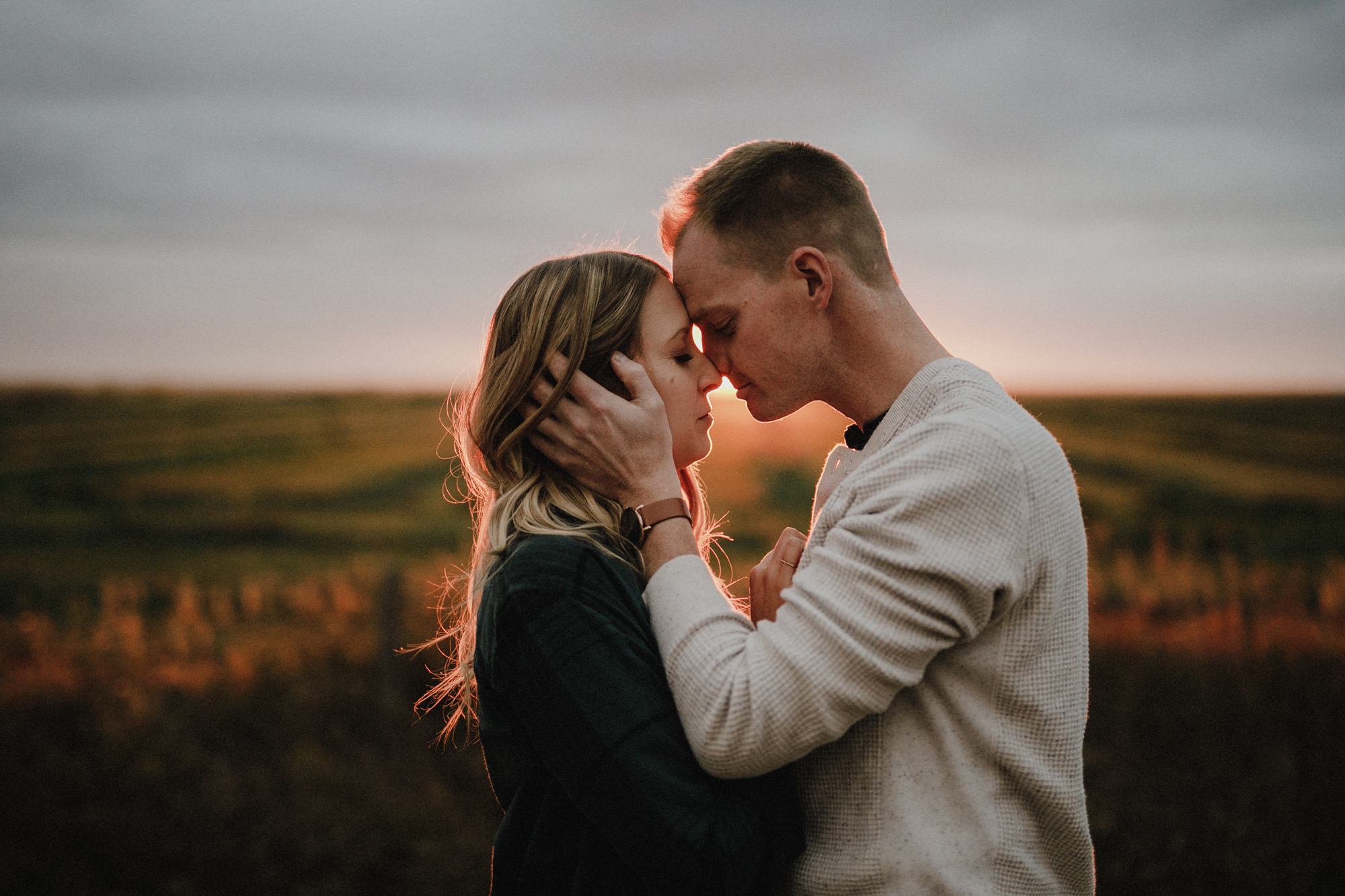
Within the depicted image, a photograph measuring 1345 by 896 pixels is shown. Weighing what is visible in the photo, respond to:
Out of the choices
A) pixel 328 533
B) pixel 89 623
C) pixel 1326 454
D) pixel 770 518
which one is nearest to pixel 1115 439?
pixel 1326 454

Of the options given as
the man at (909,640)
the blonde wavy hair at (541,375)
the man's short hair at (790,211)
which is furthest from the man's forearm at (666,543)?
the man's short hair at (790,211)

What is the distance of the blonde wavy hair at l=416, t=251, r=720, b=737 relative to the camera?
201 cm

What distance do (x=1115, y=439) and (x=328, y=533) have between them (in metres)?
41.9

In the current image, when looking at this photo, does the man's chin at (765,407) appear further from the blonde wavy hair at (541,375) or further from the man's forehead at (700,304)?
the blonde wavy hair at (541,375)

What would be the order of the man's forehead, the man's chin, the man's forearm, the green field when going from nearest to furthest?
the man's forearm → the man's forehead → the man's chin → the green field

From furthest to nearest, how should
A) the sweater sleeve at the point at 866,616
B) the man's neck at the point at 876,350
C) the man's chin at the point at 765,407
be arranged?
the man's chin at the point at 765,407 < the man's neck at the point at 876,350 < the sweater sleeve at the point at 866,616

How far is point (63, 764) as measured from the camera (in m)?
6.40

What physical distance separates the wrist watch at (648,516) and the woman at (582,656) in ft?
0.18

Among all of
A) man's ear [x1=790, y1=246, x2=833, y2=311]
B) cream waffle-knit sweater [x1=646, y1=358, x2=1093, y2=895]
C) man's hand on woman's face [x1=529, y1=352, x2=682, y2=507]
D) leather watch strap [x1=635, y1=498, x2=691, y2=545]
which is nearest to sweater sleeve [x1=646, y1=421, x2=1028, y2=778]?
cream waffle-knit sweater [x1=646, y1=358, x2=1093, y2=895]

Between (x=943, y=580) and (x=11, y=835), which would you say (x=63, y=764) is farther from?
(x=943, y=580)

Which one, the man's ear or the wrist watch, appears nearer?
the wrist watch

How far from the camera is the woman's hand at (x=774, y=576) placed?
1.95m

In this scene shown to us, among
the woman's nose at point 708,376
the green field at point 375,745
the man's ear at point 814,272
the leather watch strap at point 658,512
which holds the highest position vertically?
the man's ear at point 814,272

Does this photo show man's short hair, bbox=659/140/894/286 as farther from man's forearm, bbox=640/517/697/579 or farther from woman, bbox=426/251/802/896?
man's forearm, bbox=640/517/697/579
